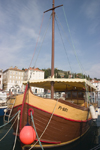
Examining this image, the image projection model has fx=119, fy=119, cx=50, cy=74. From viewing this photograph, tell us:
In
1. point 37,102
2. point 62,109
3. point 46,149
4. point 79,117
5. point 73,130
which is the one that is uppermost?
point 37,102

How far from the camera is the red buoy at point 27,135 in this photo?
20.0 ft

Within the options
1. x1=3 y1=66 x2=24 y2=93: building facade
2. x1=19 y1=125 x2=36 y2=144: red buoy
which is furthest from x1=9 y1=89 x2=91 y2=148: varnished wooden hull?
x1=3 y1=66 x2=24 y2=93: building facade

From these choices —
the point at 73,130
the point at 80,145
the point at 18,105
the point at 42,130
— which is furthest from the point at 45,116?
the point at 80,145

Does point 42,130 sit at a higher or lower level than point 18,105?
lower

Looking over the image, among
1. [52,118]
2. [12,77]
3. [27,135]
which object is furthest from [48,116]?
[12,77]

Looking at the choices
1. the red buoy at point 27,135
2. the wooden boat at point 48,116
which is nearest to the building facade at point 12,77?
the wooden boat at point 48,116

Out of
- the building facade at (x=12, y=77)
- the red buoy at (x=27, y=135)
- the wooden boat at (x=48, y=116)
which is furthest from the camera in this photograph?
the building facade at (x=12, y=77)

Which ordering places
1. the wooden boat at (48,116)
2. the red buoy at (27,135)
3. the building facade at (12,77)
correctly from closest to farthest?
the red buoy at (27,135) < the wooden boat at (48,116) < the building facade at (12,77)

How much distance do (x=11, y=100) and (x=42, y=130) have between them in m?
2.92

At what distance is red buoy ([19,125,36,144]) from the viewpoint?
6.09 m

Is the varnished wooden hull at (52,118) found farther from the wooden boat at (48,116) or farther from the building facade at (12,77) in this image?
the building facade at (12,77)

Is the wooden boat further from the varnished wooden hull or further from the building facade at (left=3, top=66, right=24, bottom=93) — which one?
the building facade at (left=3, top=66, right=24, bottom=93)

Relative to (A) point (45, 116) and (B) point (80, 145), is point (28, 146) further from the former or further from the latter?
(B) point (80, 145)

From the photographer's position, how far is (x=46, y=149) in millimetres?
7359
